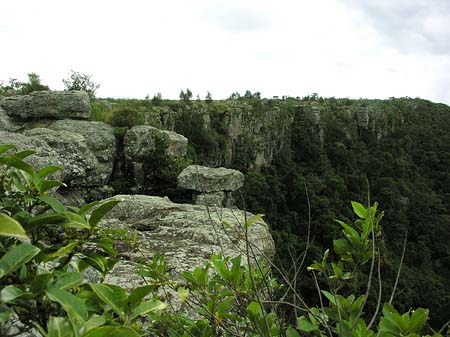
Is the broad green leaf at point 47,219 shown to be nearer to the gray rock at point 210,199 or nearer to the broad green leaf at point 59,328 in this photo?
the broad green leaf at point 59,328

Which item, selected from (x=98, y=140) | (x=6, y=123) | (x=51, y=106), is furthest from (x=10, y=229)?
(x=6, y=123)

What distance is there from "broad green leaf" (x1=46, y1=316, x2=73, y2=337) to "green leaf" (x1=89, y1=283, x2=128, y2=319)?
9 centimetres

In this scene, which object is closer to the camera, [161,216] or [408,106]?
[161,216]

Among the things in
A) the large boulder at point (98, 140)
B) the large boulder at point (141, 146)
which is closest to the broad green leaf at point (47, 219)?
the large boulder at point (98, 140)

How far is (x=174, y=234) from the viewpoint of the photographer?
3.93 m

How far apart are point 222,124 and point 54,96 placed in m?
30.5

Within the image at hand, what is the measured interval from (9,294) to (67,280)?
0.11 m

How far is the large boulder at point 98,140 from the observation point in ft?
36.2

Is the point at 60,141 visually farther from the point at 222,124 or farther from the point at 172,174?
the point at 222,124

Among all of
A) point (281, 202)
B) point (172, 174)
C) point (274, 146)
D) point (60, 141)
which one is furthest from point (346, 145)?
point (60, 141)

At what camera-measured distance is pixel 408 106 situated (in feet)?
250

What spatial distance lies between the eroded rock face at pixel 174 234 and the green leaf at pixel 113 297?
1951 millimetres

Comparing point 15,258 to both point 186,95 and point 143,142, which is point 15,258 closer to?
point 143,142

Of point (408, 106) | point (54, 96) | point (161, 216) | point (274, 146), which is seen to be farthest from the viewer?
point (408, 106)
